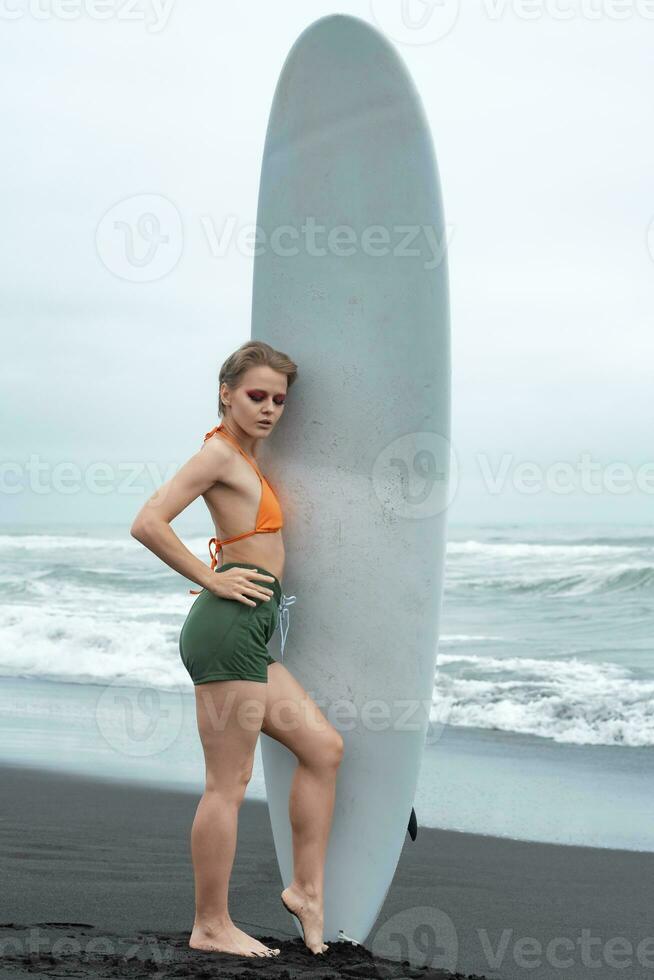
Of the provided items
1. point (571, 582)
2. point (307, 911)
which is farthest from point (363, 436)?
point (571, 582)

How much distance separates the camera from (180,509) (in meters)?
2.63

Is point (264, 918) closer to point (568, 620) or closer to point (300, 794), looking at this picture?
point (300, 794)

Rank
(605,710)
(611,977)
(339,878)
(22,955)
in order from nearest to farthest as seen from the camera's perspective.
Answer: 1. (22,955)
2. (611,977)
3. (339,878)
4. (605,710)

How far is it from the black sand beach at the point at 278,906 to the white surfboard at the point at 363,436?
0.30 meters

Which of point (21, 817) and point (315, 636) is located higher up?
point (315, 636)

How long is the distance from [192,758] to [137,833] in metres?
1.61

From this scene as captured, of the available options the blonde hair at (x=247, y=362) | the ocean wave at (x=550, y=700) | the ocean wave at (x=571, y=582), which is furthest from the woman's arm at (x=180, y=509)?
the ocean wave at (x=571, y=582)

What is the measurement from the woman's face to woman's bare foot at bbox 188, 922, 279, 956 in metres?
1.21

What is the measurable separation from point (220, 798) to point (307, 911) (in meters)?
0.40

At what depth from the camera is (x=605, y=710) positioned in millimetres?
6754

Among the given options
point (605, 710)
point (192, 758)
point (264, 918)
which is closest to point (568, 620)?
point (605, 710)

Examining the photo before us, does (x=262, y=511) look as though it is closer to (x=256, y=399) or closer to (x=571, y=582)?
(x=256, y=399)

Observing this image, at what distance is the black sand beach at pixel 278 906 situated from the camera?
260 cm

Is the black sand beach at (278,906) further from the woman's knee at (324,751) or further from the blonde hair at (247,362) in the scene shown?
the blonde hair at (247,362)
